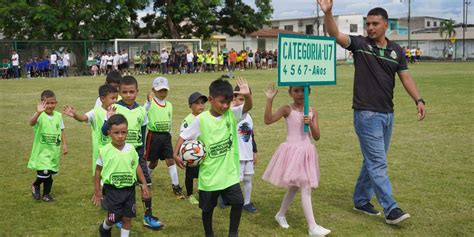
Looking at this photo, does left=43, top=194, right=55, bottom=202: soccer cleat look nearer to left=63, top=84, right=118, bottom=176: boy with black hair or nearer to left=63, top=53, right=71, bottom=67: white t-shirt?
left=63, top=84, right=118, bottom=176: boy with black hair

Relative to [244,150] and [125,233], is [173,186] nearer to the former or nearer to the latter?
[244,150]

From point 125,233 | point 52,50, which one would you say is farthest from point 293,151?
point 52,50

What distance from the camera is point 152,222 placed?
5.34m

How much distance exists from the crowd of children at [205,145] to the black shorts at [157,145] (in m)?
0.02

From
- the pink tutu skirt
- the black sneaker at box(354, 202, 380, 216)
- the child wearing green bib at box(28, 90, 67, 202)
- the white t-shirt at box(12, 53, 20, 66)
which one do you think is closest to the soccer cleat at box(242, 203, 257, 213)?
the pink tutu skirt

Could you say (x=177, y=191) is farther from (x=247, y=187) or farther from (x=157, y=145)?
(x=247, y=187)

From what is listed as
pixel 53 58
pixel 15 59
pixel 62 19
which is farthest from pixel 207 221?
pixel 62 19

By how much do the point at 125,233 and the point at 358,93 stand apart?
2729 mm

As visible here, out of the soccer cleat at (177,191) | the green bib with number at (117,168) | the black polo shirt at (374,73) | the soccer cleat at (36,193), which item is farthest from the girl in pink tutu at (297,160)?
the soccer cleat at (36,193)

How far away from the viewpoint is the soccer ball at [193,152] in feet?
14.6

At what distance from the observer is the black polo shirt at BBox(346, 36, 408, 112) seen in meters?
5.23

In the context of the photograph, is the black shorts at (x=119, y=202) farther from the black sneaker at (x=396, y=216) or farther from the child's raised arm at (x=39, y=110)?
the black sneaker at (x=396, y=216)

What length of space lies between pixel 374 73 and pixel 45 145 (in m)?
4.04

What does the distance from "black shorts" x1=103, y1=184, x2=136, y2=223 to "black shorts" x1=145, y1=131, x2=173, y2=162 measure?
1870 millimetres
